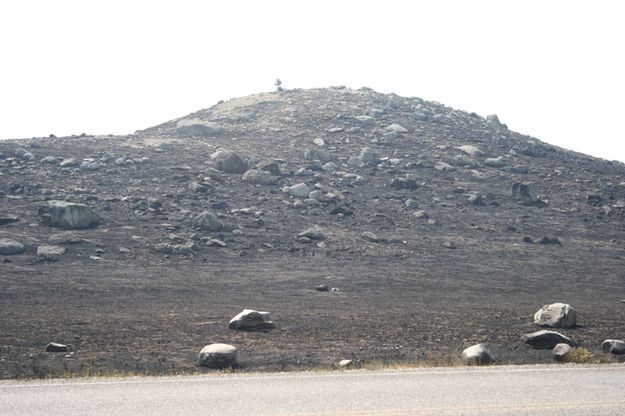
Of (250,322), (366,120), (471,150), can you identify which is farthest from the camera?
(366,120)

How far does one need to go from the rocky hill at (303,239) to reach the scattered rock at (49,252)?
7cm

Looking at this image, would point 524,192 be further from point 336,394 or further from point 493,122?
point 336,394

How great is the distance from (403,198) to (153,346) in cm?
2637

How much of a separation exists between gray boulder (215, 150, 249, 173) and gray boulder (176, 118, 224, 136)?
8.90 m

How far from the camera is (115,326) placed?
58.3ft

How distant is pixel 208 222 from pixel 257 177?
825cm

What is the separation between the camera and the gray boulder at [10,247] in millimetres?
27047

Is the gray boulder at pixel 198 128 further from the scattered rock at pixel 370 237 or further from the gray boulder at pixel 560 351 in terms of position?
the gray boulder at pixel 560 351

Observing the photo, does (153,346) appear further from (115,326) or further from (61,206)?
(61,206)

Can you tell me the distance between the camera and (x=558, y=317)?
766 inches

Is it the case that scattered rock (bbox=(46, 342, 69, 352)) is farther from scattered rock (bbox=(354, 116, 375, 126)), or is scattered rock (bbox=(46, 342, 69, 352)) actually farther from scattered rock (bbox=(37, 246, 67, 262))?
scattered rock (bbox=(354, 116, 375, 126))

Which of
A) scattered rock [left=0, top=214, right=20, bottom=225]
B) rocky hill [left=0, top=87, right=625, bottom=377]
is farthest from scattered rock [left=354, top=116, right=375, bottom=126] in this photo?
scattered rock [left=0, top=214, right=20, bottom=225]

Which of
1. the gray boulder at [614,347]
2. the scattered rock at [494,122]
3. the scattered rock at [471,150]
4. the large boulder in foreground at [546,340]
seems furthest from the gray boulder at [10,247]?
the scattered rock at [494,122]

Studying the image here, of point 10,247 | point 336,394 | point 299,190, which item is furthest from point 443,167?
point 336,394
